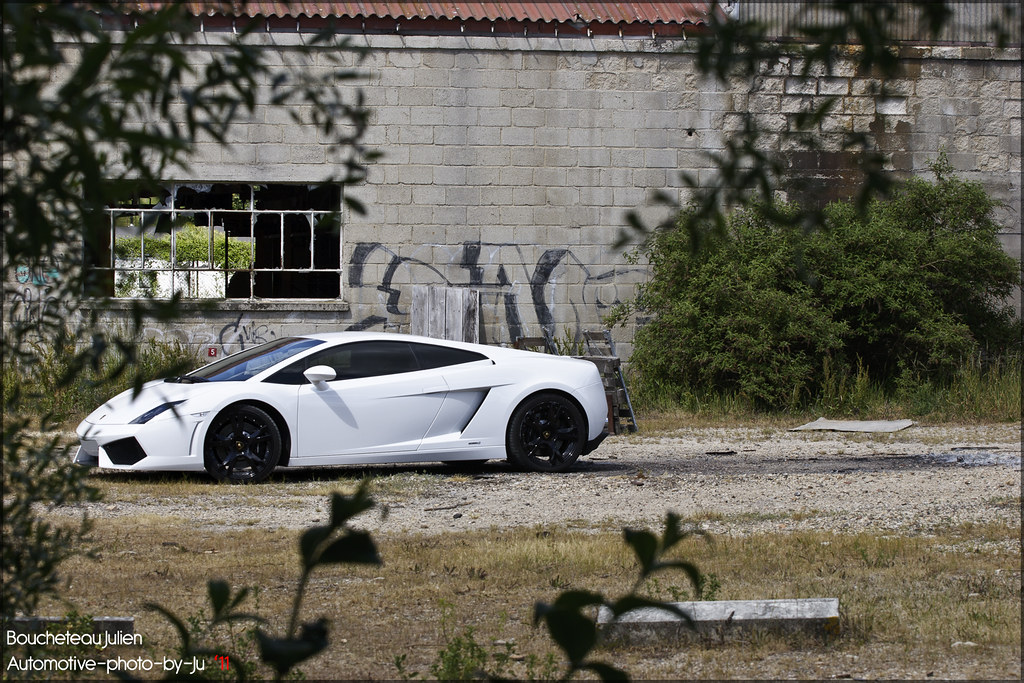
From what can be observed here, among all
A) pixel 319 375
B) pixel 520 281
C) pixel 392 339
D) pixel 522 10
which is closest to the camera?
pixel 319 375

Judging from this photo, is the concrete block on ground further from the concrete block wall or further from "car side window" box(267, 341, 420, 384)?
the concrete block wall

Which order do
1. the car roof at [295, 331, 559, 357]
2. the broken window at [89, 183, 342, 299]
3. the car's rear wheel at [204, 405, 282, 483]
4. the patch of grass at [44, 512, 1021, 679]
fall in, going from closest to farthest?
the patch of grass at [44, 512, 1021, 679] → the car's rear wheel at [204, 405, 282, 483] → the car roof at [295, 331, 559, 357] → the broken window at [89, 183, 342, 299]

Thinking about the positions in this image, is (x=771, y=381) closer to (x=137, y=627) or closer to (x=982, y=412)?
(x=982, y=412)

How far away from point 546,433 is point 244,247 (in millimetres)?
7116

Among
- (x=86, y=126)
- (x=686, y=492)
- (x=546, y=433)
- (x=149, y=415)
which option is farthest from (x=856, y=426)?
(x=86, y=126)

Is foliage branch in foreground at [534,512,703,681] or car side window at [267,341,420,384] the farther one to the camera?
car side window at [267,341,420,384]

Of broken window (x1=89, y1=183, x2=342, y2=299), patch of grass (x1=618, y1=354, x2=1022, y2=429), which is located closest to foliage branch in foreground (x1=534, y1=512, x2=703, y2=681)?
patch of grass (x1=618, y1=354, x2=1022, y2=429)

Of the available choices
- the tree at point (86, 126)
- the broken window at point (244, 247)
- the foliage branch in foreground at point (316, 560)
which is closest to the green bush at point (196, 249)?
the broken window at point (244, 247)

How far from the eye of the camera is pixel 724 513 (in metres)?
7.42

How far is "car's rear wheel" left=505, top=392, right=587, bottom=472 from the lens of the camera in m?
9.55

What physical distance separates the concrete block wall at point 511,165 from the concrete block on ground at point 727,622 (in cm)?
1076

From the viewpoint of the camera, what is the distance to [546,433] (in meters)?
9.69

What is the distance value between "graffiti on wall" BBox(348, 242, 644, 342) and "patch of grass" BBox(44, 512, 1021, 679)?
845 cm

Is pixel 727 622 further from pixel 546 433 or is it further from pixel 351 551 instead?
pixel 546 433
